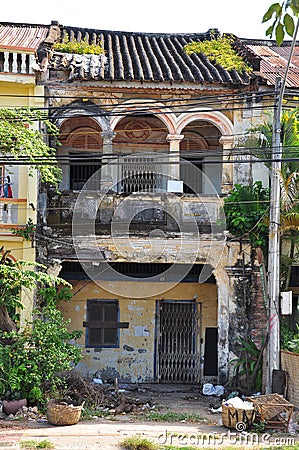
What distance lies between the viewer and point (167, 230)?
45.5 ft

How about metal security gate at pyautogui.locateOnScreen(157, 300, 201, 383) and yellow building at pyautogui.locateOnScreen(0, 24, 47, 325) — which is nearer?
yellow building at pyautogui.locateOnScreen(0, 24, 47, 325)

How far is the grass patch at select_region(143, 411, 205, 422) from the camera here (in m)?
11.4

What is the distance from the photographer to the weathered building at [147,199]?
45.1ft

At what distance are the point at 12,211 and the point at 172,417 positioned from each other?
5088mm

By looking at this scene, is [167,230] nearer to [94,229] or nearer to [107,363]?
[94,229]

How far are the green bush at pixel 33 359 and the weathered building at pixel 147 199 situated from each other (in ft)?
7.48

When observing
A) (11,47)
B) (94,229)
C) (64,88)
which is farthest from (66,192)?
(11,47)

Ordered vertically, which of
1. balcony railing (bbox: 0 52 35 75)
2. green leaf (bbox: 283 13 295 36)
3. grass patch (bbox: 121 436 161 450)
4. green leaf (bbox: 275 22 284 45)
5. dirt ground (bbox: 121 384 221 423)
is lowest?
dirt ground (bbox: 121 384 221 423)

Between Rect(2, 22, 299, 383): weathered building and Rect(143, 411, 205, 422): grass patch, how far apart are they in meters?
2.16

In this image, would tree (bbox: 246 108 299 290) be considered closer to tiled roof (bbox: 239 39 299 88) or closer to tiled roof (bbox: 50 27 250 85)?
tiled roof (bbox: 239 39 299 88)

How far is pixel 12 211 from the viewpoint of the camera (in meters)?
13.3

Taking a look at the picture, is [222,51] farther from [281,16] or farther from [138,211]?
[281,16]

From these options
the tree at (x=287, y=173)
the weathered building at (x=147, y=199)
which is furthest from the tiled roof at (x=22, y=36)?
the tree at (x=287, y=173)

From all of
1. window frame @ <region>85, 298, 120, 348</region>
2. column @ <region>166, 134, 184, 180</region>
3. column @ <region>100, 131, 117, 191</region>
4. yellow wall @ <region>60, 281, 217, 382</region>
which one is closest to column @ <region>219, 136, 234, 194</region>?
column @ <region>166, 134, 184, 180</region>
